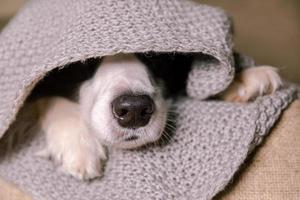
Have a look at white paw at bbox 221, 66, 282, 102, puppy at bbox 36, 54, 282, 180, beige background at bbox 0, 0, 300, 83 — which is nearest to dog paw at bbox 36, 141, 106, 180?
puppy at bbox 36, 54, 282, 180

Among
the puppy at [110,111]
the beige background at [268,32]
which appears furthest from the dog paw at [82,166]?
the beige background at [268,32]

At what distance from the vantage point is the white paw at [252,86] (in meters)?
0.98

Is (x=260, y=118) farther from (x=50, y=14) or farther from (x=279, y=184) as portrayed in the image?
(x=50, y=14)

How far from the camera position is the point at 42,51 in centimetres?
92

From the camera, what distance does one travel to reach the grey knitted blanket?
0.83 metres

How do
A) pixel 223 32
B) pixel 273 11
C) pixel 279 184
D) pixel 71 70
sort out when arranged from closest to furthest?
pixel 279 184 → pixel 223 32 → pixel 71 70 → pixel 273 11

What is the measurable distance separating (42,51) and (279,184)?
44cm

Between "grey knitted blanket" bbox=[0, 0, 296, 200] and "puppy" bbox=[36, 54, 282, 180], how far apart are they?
24 millimetres

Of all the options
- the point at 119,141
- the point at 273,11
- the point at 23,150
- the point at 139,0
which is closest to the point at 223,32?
the point at 139,0

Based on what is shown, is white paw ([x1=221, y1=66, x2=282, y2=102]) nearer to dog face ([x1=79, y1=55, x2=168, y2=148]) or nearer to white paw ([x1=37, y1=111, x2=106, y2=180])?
dog face ([x1=79, y1=55, x2=168, y2=148])

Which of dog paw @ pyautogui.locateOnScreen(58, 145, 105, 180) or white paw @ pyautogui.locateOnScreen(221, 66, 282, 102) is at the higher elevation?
dog paw @ pyautogui.locateOnScreen(58, 145, 105, 180)

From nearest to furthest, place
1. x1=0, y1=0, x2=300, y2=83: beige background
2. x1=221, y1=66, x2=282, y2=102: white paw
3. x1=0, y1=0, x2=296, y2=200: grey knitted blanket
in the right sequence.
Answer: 1. x1=0, y1=0, x2=296, y2=200: grey knitted blanket
2. x1=221, y1=66, x2=282, y2=102: white paw
3. x1=0, y1=0, x2=300, y2=83: beige background

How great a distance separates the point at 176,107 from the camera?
3.20ft

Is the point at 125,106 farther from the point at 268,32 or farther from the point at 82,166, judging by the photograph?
the point at 268,32
